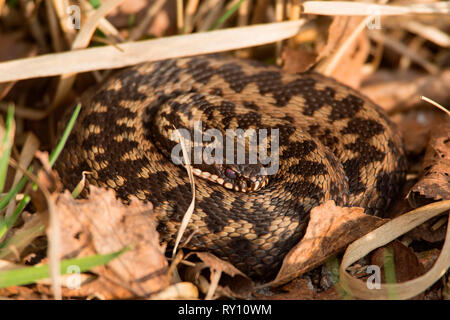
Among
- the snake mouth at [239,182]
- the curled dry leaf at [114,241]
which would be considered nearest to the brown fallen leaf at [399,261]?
the snake mouth at [239,182]

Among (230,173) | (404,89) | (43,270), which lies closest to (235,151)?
(230,173)

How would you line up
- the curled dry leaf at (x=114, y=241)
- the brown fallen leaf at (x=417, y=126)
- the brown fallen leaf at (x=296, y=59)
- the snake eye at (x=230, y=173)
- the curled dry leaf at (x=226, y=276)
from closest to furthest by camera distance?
the curled dry leaf at (x=114, y=241) → the curled dry leaf at (x=226, y=276) → the snake eye at (x=230, y=173) → the brown fallen leaf at (x=417, y=126) → the brown fallen leaf at (x=296, y=59)

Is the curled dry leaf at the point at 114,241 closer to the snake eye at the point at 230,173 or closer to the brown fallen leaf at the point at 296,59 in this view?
the snake eye at the point at 230,173

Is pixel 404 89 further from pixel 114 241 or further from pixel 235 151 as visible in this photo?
pixel 114 241

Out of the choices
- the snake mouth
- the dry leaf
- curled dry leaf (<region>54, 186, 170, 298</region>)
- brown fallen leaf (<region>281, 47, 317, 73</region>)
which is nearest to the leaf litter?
curled dry leaf (<region>54, 186, 170, 298</region>)
